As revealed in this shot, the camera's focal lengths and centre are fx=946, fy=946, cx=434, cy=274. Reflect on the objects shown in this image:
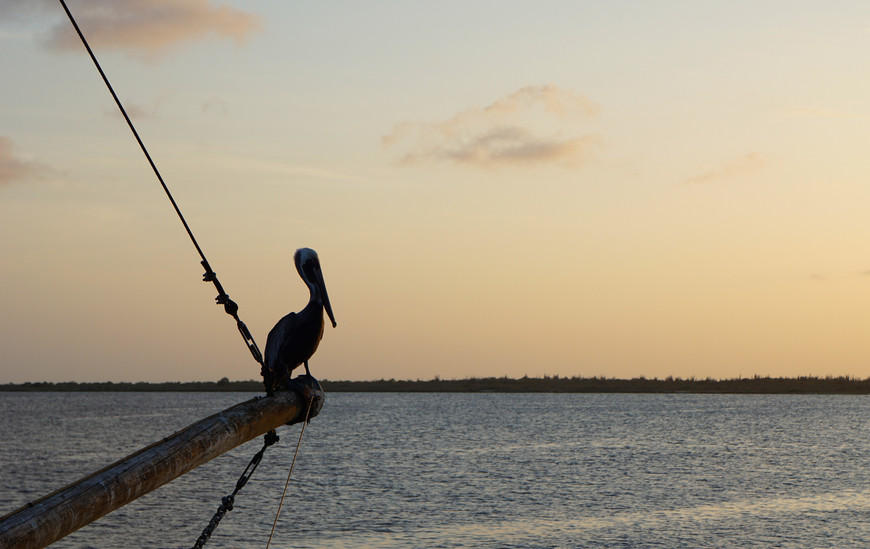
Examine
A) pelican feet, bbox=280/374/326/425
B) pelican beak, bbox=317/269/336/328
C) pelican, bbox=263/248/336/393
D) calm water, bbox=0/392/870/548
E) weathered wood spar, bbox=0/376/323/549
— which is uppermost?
pelican beak, bbox=317/269/336/328

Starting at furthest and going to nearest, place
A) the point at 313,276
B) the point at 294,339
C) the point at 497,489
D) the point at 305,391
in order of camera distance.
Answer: the point at 497,489
the point at 313,276
the point at 294,339
the point at 305,391

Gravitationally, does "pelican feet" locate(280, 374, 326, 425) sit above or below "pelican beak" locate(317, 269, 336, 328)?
below

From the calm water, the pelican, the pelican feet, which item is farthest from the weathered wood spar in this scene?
the calm water

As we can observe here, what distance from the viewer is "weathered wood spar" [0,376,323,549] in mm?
5543

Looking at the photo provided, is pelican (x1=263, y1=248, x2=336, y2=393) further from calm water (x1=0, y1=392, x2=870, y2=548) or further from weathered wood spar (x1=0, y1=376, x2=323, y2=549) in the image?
calm water (x1=0, y1=392, x2=870, y2=548)

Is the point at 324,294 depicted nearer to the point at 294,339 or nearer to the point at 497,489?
the point at 294,339

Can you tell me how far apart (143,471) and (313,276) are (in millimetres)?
2417

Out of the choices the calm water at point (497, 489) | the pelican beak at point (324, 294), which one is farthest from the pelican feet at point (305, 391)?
the calm water at point (497, 489)

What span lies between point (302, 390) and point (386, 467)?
58028 millimetres

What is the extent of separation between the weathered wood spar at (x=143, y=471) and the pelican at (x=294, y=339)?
0.23 meters

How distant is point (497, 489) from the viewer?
52188 millimetres

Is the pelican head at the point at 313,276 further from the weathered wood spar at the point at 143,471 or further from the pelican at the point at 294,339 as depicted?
the weathered wood spar at the point at 143,471

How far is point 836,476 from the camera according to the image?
6244 centimetres

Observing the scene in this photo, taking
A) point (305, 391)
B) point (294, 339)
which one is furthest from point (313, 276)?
point (305, 391)
